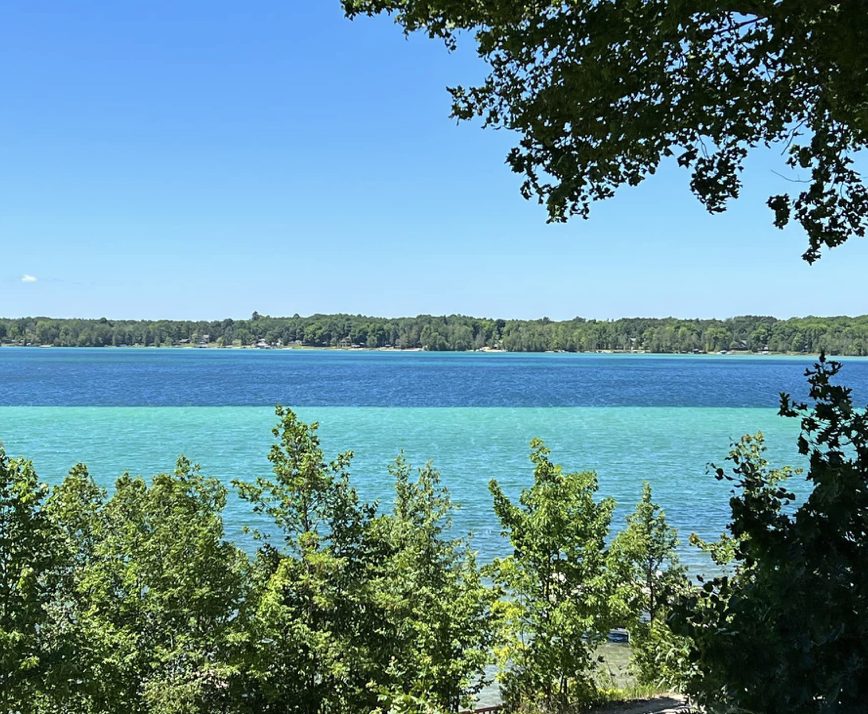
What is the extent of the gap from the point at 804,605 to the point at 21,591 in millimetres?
9439

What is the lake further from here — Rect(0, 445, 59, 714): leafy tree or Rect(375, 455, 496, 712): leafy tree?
Rect(0, 445, 59, 714): leafy tree

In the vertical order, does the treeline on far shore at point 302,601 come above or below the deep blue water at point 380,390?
above

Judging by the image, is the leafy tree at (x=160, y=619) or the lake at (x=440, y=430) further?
the lake at (x=440, y=430)

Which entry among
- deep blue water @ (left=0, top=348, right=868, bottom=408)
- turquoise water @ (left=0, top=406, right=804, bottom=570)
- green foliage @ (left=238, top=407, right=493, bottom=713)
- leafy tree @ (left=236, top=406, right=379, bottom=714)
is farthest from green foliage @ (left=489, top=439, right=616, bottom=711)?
deep blue water @ (left=0, top=348, right=868, bottom=408)

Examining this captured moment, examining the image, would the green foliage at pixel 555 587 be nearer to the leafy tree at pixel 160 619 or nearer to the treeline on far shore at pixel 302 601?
the treeline on far shore at pixel 302 601

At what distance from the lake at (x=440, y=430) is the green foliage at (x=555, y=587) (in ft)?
17.6

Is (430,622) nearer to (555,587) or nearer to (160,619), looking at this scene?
(555,587)

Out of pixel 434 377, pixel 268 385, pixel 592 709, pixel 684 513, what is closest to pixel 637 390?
pixel 434 377

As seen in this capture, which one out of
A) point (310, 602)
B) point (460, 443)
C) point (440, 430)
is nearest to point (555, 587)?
point (310, 602)

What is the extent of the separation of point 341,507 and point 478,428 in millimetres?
46731

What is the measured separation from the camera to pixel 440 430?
56469 mm

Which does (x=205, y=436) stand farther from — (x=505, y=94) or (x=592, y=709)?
(x=505, y=94)

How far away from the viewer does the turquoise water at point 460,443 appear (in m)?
33.2

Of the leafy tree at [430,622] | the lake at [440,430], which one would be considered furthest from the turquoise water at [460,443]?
the leafy tree at [430,622]
